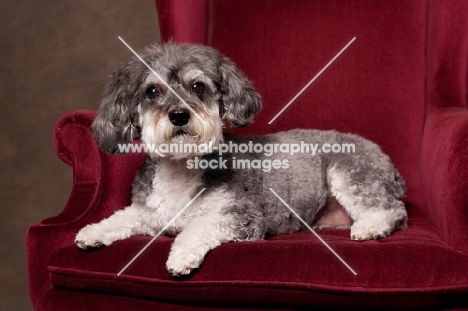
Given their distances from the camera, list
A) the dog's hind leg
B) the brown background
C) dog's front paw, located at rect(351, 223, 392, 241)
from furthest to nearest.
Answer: the brown background → the dog's hind leg → dog's front paw, located at rect(351, 223, 392, 241)

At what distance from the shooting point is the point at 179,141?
2191 mm

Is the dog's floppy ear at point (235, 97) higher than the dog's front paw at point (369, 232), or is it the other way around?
the dog's floppy ear at point (235, 97)

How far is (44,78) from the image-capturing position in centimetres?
429

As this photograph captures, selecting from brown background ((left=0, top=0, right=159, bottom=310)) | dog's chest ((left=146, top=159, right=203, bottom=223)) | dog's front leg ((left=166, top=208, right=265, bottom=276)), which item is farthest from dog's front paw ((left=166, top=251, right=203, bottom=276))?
brown background ((left=0, top=0, right=159, bottom=310))

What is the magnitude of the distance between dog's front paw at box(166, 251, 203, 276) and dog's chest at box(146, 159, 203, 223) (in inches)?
16.3

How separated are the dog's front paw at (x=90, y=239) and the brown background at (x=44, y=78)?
6.74 feet

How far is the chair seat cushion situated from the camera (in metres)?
1.93

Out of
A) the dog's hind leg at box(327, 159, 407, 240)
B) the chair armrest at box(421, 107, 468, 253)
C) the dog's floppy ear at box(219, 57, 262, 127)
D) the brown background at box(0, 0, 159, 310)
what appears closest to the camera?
the chair armrest at box(421, 107, 468, 253)

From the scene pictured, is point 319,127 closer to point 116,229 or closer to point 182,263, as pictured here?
point 116,229

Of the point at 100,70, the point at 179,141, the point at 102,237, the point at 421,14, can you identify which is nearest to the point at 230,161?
the point at 179,141

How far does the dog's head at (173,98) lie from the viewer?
2.18m

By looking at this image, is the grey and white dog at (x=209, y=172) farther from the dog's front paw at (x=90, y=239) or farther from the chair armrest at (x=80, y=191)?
the chair armrest at (x=80, y=191)

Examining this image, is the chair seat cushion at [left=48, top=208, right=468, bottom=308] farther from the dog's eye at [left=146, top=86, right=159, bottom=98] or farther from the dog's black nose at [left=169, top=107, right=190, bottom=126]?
the dog's eye at [left=146, top=86, right=159, bottom=98]

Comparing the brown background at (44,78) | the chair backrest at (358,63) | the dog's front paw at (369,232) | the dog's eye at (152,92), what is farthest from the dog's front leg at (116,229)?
the brown background at (44,78)
